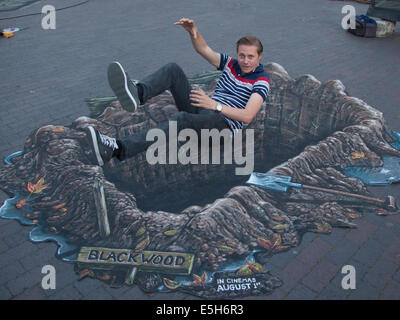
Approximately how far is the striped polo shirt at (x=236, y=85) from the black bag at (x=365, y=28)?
237 inches

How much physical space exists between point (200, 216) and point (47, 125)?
9.14ft

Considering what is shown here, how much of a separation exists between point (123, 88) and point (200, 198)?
4.54 ft

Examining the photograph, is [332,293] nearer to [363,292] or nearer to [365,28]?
[363,292]

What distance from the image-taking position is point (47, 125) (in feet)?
15.2

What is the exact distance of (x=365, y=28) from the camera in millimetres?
8070

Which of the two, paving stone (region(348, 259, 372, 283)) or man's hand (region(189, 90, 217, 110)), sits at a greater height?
man's hand (region(189, 90, 217, 110))

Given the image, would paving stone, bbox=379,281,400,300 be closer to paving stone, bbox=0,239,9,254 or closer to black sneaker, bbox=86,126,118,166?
black sneaker, bbox=86,126,118,166

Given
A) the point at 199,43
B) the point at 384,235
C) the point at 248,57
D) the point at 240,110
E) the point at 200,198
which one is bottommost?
the point at 384,235

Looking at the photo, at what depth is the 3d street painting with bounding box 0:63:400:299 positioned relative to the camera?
2.83 meters

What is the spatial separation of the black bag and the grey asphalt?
0.18 m

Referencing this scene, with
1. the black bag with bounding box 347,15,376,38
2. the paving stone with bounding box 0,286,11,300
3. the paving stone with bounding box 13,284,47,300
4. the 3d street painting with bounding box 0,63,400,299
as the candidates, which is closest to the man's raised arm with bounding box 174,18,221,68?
the 3d street painting with bounding box 0,63,400,299

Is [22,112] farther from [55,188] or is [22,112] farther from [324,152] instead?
[324,152]

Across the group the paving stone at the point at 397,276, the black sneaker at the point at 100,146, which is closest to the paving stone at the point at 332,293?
the paving stone at the point at 397,276

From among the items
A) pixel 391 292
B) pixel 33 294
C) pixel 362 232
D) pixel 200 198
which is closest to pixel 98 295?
pixel 33 294
